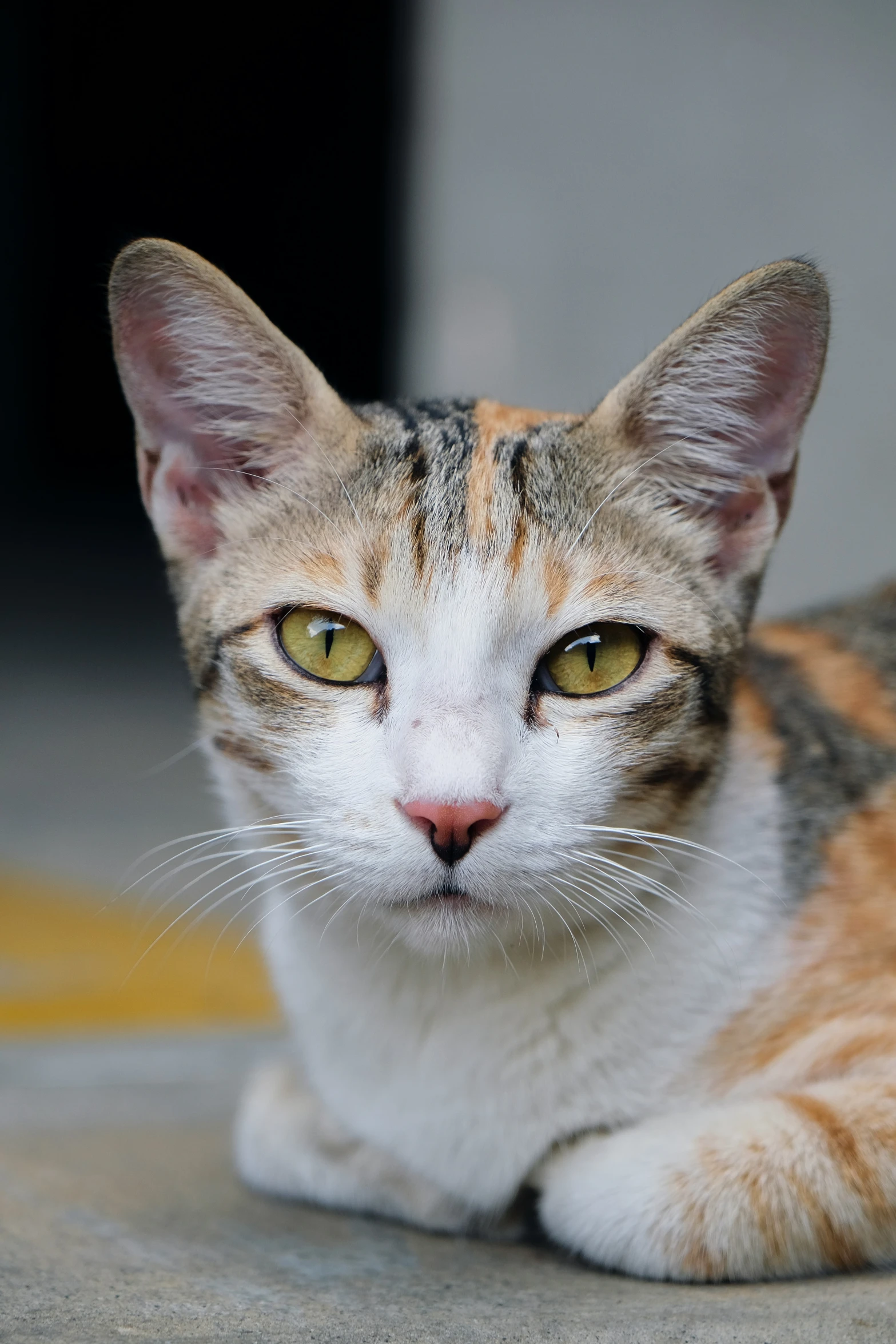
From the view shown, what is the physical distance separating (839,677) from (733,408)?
2.42 ft

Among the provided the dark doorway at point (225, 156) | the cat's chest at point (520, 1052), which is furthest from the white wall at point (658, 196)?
the dark doorway at point (225, 156)

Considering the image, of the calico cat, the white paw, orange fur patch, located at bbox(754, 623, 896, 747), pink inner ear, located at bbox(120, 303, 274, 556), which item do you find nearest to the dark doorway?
orange fur patch, located at bbox(754, 623, 896, 747)

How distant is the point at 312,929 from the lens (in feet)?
7.09

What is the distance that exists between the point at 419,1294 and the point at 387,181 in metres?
7.71

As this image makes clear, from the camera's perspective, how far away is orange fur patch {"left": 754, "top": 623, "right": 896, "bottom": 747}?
2.45 metres

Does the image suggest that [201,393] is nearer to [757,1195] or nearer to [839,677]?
[839,677]

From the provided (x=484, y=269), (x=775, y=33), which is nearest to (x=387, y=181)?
(x=484, y=269)

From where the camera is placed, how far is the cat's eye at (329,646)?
187 cm

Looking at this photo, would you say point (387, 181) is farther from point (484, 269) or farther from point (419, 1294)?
point (419, 1294)

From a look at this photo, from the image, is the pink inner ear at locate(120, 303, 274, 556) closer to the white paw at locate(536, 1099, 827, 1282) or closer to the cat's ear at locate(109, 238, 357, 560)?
the cat's ear at locate(109, 238, 357, 560)

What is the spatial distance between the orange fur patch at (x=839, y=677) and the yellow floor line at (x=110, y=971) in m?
1.48

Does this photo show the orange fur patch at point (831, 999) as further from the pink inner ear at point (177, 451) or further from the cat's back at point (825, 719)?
the pink inner ear at point (177, 451)

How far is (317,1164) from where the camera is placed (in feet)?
7.59

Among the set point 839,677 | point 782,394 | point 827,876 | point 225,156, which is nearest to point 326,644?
point 782,394
